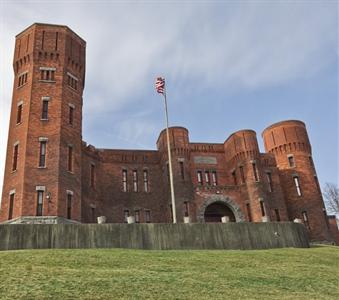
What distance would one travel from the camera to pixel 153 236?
21.7 metres

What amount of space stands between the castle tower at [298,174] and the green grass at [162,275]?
62.2ft

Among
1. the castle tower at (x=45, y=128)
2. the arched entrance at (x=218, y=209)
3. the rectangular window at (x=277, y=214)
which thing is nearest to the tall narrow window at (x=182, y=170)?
the arched entrance at (x=218, y=209)

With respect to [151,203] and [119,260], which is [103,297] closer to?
[119,260]

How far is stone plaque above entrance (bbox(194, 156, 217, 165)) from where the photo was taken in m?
38.8

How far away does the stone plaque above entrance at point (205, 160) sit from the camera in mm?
38750

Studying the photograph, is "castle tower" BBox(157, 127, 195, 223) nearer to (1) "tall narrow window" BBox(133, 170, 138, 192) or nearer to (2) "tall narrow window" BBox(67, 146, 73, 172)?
(1) "tall narrow window" BBox(133, 170, 138, 192)

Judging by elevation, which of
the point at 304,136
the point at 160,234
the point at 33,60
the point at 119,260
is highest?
the point at 33,60

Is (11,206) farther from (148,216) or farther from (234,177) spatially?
(234,177)

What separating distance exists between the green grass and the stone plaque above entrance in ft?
63.3

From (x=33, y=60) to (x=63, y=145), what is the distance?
26.6 ft

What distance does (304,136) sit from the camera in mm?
41906

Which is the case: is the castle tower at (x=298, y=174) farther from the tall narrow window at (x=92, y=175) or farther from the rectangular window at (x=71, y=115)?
the rectangular window at (x=71, y=115)

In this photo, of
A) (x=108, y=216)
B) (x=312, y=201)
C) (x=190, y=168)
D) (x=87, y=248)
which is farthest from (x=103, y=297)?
(x=312, y=201)

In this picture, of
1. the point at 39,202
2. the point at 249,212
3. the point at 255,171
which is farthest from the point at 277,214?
the point at 39,202
